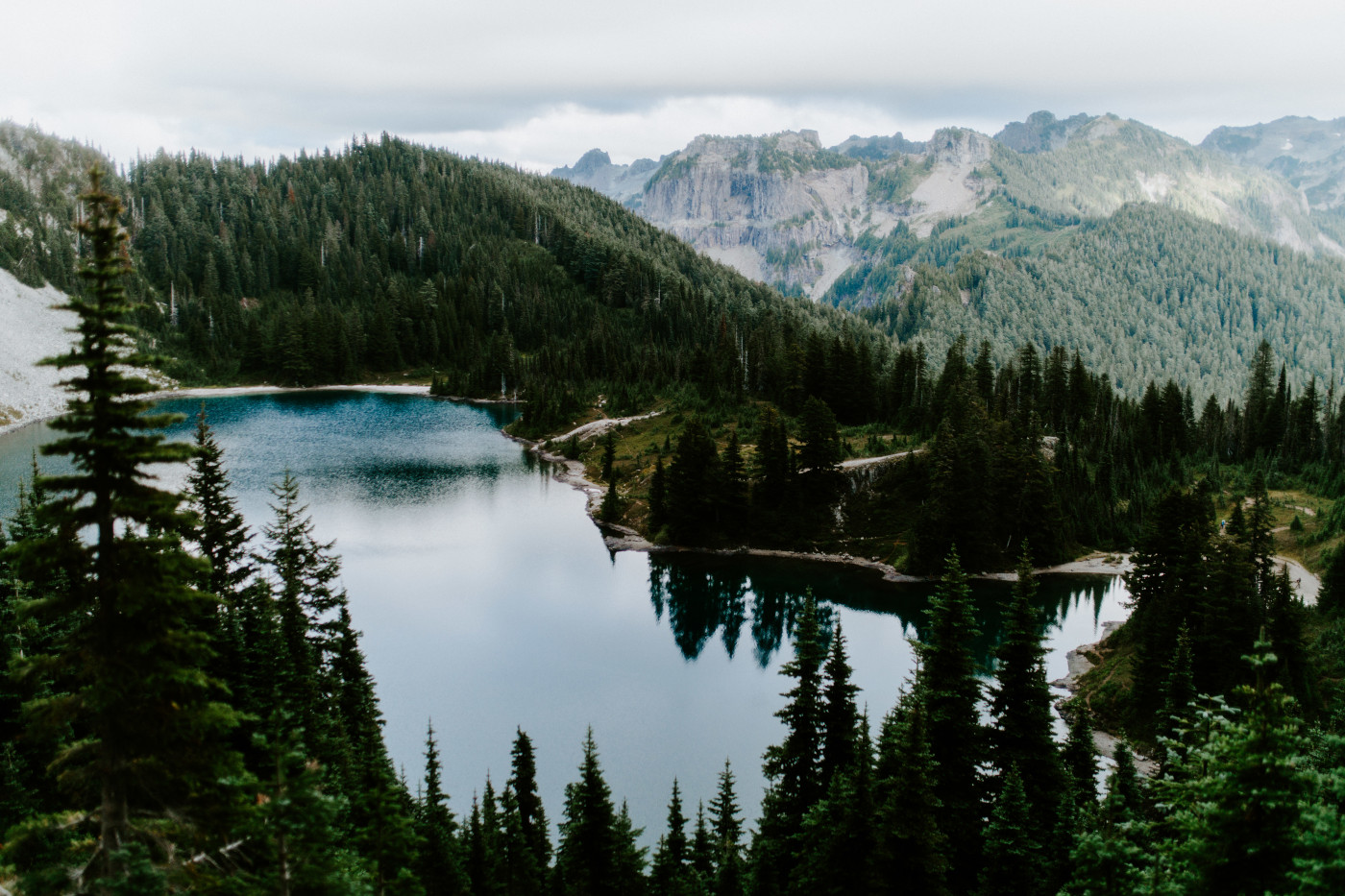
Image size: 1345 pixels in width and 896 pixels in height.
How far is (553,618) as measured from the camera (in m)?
65.4

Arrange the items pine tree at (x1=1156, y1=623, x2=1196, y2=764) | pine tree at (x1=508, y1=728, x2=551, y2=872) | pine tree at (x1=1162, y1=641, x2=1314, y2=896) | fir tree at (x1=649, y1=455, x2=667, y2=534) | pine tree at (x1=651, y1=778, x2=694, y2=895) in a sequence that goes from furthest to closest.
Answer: fir tree at (x1=649, y1=455, x2=667, y2=534) → pine tree at (x1=1156, y1=623, x2=1196, y2=764) → pine tree at (x1=508, y1=728, x2=551, y2=872) → pine tree at (x1=651, y1=778, x2=694, y2=895) → pine tree at (x1=1162, y1=641, x2=1314, y2=896)

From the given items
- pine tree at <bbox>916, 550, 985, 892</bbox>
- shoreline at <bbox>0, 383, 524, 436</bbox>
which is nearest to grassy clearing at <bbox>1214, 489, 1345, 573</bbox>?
pine tree at <bbox>916, 550, 985, 892</bbox>

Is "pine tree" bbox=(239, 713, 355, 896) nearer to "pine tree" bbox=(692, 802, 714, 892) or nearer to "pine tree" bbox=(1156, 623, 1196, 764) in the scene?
"pine tree" bbox=(692, 802, 714, 892)

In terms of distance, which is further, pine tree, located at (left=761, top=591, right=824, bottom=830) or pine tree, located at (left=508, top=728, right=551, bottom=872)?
pine tree, located at (left=508, top=728, right=551, bottom=872)

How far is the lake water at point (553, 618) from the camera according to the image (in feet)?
153

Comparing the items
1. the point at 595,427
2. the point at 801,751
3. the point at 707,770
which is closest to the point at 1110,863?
the point at 801,751

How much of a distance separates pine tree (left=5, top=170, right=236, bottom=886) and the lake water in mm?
28494

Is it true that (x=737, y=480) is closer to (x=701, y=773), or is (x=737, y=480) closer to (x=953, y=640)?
(x=701, y=773)

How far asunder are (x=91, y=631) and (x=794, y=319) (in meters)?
168

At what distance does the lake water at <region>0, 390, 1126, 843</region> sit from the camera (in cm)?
4653

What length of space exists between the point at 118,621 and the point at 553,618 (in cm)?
5222

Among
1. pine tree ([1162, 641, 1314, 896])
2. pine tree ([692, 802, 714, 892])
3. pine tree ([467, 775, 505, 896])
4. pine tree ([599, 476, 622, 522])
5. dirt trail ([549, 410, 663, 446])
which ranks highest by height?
dirt trail ([549, 410, 663, 446])

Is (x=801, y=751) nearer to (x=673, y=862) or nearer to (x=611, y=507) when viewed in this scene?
(x=673, y=862)

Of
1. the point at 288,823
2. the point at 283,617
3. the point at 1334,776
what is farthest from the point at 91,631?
the point at 283,617
